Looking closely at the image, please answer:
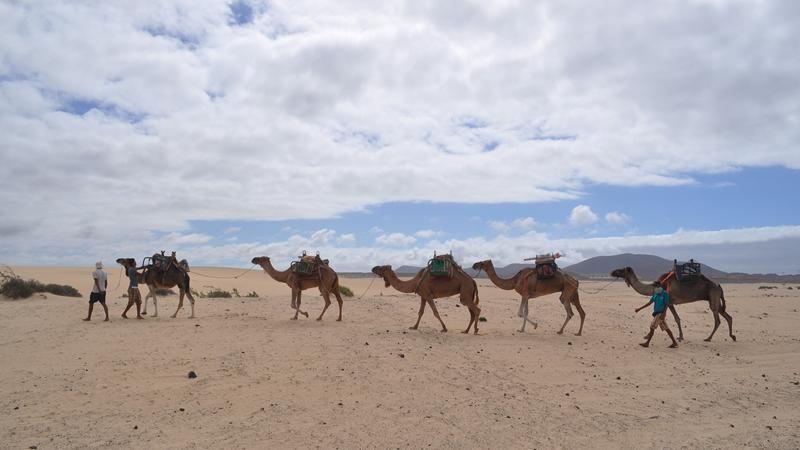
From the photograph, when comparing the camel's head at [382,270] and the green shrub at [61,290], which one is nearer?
the camel's head at [382,270]

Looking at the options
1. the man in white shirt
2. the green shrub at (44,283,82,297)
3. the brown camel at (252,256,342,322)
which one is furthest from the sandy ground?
the green shrub at (44,283,82,297)

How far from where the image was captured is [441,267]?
57.3ft

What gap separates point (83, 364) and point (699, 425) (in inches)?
434

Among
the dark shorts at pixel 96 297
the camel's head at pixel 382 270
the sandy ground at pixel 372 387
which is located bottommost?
the sandy ground at pixel 372 387

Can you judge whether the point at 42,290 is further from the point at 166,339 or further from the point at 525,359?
the point at 525,359

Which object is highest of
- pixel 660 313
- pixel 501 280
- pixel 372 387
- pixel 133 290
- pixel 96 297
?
pixel 501 280

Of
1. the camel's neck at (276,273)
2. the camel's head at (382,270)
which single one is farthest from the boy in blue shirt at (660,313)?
the camel's neck at (276,273)

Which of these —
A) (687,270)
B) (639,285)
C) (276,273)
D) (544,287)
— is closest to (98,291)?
(276,273)

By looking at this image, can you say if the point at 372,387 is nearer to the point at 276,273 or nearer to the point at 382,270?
the point at 382,270

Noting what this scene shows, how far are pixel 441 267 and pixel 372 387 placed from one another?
7119mm

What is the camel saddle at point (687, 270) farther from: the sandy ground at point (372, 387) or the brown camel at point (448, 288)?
the brown camel at point (448, 288)

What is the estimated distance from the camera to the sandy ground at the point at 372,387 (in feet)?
28.4

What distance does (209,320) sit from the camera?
58.9 ft

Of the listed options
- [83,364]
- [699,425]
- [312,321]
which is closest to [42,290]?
[312,321]
